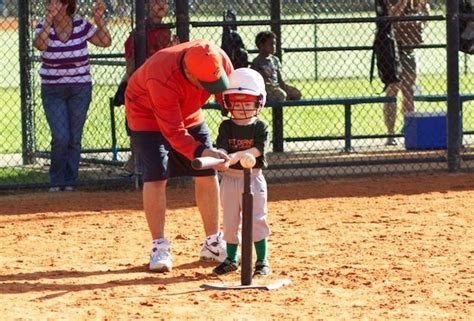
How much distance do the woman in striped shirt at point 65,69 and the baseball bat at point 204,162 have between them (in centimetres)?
445

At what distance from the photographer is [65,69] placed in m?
11.4

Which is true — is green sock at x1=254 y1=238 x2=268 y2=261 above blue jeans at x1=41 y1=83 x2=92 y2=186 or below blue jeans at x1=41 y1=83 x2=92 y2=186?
below

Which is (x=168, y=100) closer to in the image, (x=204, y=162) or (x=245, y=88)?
(x=245, y=88)

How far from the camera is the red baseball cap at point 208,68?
24.5ft

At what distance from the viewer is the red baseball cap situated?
24.5 ft

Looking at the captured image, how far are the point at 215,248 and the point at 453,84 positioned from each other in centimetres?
480

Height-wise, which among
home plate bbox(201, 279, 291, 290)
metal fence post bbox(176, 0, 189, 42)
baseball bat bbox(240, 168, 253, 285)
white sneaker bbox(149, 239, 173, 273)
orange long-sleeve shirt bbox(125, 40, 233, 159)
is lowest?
home plate bbox(201, 279, 291, 290)

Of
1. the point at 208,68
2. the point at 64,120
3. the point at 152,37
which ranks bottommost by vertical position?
the point at 64,120

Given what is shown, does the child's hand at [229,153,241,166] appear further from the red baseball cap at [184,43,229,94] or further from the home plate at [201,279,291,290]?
the home plate at [201,279,291,290]

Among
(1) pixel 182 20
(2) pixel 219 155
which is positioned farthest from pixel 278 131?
(2) pixel 219 155

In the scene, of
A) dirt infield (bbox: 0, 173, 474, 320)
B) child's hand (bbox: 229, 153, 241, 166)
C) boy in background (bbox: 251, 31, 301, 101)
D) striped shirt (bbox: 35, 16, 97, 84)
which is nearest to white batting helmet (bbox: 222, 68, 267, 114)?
child's hand (bbox: 229, 153, 241, 166)

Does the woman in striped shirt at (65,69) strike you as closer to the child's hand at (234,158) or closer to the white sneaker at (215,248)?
the white sneaker at (215,248)

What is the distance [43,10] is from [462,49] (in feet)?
14.3

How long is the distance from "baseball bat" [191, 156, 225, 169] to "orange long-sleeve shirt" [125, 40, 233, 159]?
40cm
